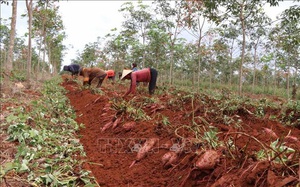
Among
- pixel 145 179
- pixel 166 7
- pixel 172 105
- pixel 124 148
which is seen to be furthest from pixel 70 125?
pixel 166 7

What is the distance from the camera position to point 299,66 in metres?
18.1

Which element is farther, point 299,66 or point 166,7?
point 299,66

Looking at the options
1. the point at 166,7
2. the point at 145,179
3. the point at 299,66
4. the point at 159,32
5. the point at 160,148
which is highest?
the point at 166,7

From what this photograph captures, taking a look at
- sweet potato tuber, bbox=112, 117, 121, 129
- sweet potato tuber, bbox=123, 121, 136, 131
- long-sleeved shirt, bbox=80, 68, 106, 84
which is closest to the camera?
sweet potato tuber, bbox=123, 121, 136, 131

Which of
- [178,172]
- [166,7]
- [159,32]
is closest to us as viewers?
[178,172]

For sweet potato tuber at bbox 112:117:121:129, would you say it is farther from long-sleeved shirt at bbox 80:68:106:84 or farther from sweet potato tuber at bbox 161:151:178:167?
long-sleeved shirt at bbox 80:68:106:84

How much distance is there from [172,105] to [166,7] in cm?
1069

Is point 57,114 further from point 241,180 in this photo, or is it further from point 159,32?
point 159,32

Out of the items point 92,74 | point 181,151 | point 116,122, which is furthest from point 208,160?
point 92,74

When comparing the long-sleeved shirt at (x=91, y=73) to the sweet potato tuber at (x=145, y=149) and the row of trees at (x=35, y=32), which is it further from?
the sweet potato tuber at (x=145, y=149)

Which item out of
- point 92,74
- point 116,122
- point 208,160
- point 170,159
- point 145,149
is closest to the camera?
point 208,160

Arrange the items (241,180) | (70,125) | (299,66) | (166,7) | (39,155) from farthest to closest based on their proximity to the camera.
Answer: (299,66) → (166,7) → (70,125) → (39,155) → (241,180)

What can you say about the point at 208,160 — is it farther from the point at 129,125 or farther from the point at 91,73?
the point at 91,73

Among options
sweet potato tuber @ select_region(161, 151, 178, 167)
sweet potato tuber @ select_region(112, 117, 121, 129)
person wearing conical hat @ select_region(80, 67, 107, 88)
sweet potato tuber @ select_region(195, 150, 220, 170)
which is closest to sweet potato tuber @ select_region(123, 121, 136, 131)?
sweet potato tuber @ select_region(112, 117, 121, 129)
